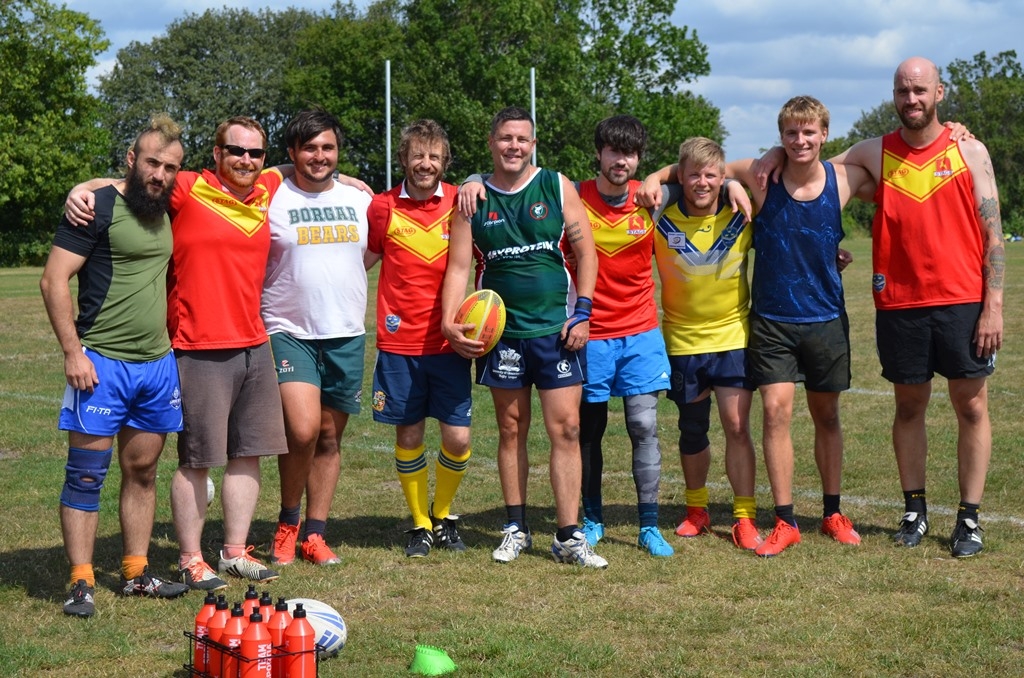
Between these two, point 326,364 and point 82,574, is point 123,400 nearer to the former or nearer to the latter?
point 82,574

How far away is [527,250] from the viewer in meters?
6.45

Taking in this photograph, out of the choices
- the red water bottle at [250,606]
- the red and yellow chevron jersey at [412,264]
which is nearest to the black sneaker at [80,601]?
the red water bottle at [250,606]

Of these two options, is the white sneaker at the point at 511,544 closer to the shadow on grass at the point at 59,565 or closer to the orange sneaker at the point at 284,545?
the orange sneaker at the point at 284,545

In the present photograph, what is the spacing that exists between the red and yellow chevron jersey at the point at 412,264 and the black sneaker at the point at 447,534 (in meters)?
0.97

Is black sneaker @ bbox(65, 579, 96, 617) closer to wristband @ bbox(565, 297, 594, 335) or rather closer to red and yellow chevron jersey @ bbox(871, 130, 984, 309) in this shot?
wristband @ bbox(565, 297, 594, 335)

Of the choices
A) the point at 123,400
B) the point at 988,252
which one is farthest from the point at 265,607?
the point at 988,252

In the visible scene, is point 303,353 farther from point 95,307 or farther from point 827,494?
point 827,494

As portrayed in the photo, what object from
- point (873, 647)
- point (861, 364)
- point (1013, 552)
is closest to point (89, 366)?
point (873, 647)

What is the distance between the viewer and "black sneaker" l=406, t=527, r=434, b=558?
6.62m

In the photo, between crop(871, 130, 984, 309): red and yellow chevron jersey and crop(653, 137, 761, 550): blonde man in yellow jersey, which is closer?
crop(871, 130, 984, 309): red and yellow chevron jersey

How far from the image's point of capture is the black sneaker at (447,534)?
268 inches

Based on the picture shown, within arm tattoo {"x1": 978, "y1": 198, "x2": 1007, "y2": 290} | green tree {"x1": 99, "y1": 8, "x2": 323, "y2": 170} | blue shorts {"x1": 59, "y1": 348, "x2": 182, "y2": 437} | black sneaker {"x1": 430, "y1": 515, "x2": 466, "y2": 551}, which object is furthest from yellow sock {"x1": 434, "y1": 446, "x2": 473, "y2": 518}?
green tree {"x1": 99, "y1": 8, "x2": 323, "y2": 170}

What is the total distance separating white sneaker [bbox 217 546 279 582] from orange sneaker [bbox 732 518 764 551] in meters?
2.44

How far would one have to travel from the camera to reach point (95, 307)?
5633 millimetres
